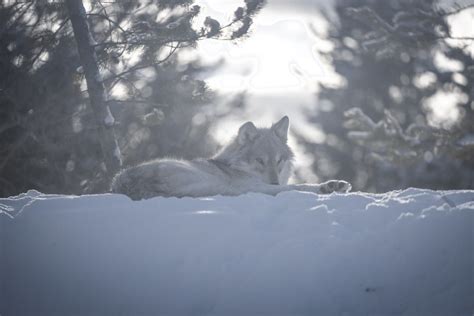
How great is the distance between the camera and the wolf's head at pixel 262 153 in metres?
7.37

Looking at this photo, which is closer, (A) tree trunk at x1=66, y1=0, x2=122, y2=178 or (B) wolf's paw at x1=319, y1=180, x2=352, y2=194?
(B) wolf's paw at x1=319, y1=180, x2=352, y2=194

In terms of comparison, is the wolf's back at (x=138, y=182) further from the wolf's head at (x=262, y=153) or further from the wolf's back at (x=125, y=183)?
the wolf's head at (x=262, y=153)

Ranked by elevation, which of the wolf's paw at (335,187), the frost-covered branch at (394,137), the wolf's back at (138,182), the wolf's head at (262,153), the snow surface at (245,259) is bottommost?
the snow surface at (245,259)

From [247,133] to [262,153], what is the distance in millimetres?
474

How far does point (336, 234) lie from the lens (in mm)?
4195

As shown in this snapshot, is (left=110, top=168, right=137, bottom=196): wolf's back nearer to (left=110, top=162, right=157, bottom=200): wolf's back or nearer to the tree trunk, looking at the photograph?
(left=110, top=162, right=157, bottom=200): wolf's back

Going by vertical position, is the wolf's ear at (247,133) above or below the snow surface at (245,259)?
above

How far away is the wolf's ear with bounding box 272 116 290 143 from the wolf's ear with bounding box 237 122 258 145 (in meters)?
0.48

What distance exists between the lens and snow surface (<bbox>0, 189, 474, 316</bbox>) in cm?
380

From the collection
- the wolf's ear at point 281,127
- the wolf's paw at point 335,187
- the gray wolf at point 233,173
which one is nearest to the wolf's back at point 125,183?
the gray wolf at point 233,173

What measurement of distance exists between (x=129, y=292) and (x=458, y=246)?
272cm

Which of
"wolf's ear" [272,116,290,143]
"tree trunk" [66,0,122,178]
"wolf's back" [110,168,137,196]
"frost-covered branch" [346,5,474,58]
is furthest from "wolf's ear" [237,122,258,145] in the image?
"frost-covered branch" [346,5,474,58]

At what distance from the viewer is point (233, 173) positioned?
7180mm

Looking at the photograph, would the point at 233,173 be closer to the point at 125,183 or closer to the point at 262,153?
the point at 262,153
